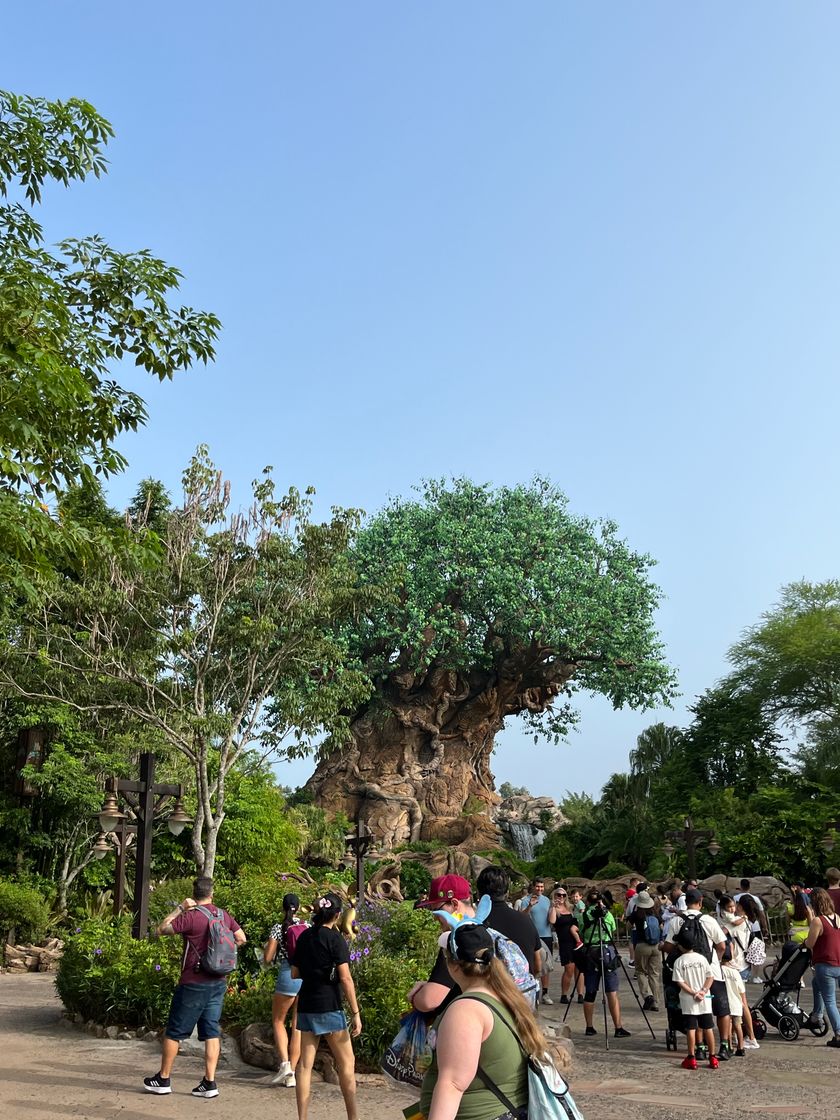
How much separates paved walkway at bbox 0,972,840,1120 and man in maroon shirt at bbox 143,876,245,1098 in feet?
0.58

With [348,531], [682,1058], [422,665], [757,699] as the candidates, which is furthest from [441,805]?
[682,1058]

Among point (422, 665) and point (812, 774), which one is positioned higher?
point (422, 665)

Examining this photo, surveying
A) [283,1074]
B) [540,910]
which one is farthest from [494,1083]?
[540,910]

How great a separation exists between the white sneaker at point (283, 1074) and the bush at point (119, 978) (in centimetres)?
259

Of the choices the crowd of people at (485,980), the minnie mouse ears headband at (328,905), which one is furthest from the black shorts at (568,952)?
the minnie mouse ears headband at (328,905)

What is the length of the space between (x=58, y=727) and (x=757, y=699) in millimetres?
26858

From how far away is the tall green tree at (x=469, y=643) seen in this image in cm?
3806

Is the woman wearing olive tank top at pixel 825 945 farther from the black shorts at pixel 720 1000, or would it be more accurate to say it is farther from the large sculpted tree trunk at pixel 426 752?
the large sculpted tree trunk at pixel 426 752

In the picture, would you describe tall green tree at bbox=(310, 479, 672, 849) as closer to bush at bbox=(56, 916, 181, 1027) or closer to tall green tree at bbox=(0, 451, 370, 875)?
tall green tree at bbox=(0, 451, 370, 875)

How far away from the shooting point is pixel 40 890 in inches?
968

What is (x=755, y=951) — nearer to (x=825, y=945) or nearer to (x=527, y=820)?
(x=825, y=945)

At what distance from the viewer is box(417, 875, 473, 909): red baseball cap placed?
5.61m

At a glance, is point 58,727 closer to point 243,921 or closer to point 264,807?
point 264,807

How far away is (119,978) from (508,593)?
1085 inches
